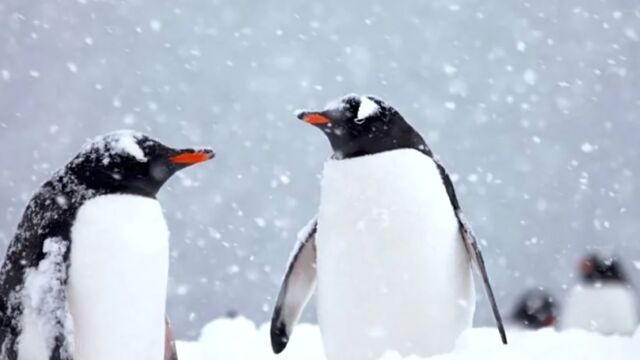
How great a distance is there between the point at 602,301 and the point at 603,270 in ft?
0.81

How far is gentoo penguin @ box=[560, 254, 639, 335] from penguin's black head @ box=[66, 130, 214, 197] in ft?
9.14

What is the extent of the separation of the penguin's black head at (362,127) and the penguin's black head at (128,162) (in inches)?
12.6

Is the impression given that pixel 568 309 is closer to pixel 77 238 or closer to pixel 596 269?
pixel 596 269

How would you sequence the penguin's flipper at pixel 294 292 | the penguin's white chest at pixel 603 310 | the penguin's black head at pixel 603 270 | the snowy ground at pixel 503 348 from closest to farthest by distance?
the snowy ground at pixel 503 348
the penguin's flipper at pixel 294 292
the penguin's white chest at pixel 603 310
the penguin's black head at pixel 603 270

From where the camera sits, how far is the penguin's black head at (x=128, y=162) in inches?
74.7

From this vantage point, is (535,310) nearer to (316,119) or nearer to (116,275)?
(316,119)

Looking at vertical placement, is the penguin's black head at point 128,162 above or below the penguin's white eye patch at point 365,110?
above

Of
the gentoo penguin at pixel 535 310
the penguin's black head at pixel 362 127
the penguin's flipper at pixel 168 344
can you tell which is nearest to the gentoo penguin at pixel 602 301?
the gentoo penguin at pixel 535 310

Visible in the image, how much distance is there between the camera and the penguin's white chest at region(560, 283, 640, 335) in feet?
13.9

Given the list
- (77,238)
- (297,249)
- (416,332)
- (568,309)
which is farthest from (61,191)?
(568,309)

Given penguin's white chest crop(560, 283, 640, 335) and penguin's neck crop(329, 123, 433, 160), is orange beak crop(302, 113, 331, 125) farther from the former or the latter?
penguin's white chest crop(560, 283, 640, 335)

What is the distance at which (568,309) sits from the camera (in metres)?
4.48

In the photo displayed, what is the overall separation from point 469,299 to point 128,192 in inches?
33.6

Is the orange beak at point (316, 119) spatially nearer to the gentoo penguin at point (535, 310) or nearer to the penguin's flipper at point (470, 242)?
the penguin's flipper at point (470, 242)
